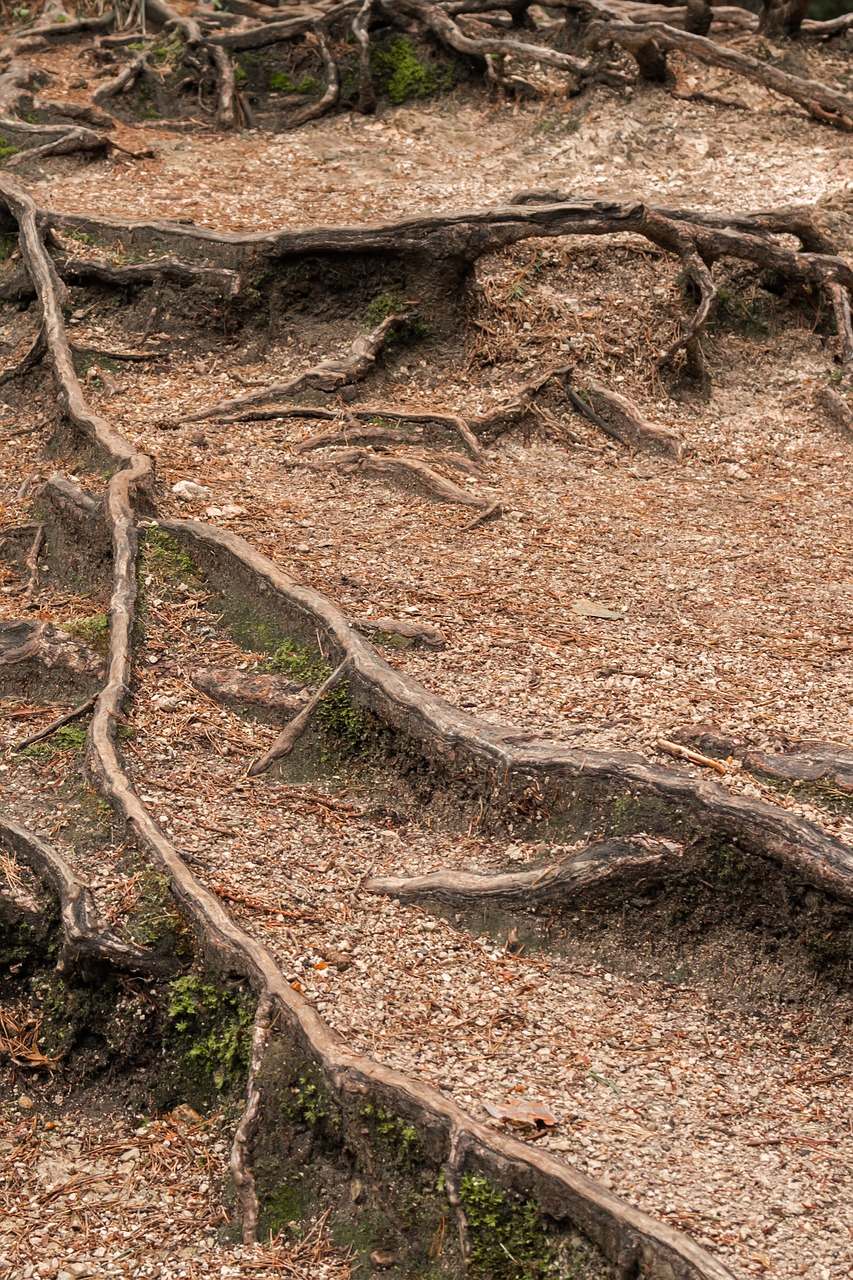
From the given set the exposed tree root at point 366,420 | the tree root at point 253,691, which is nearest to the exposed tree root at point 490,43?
the exposed tree root at point 366,420

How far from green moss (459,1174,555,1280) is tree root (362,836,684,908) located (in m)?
1.19

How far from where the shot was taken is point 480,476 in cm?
795

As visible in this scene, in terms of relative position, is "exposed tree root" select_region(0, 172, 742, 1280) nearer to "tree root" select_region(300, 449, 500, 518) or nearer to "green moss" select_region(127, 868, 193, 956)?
"green moss" select_region(127, 868, 193, 956)

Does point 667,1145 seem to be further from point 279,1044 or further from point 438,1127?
point 279,1044

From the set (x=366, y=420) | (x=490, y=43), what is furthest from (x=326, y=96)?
(x=366, y=420)

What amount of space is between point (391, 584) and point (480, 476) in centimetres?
159

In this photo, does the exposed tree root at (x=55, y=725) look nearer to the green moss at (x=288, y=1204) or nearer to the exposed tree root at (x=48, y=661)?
the exposed tree root at (x=48, y=661)

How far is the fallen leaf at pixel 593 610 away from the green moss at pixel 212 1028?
8.65 ft

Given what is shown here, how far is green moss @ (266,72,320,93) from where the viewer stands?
12.5 m

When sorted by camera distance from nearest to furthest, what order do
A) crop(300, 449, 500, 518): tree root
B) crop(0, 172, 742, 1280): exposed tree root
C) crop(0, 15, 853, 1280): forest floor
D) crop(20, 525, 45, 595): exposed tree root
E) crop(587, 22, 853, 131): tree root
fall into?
crop(0, 172, 742, 1280): exposed tree root → crop(0, 15, 853, 1280): forest floor → crop(20, 525, 45, 595): exposed tree root → crop(300, 449, 500, 518): tree root → crop(587, 22, 853, 131): tree root

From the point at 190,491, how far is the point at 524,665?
2.51 m

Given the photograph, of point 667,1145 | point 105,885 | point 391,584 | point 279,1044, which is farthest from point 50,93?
point 667,1145

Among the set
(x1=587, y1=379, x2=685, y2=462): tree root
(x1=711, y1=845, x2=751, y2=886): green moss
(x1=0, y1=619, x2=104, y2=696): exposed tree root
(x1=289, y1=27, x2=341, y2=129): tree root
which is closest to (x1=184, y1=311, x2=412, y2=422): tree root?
(x1=587, y1=379, x2=685, y2=462): tree root

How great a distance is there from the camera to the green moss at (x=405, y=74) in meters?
12.2
